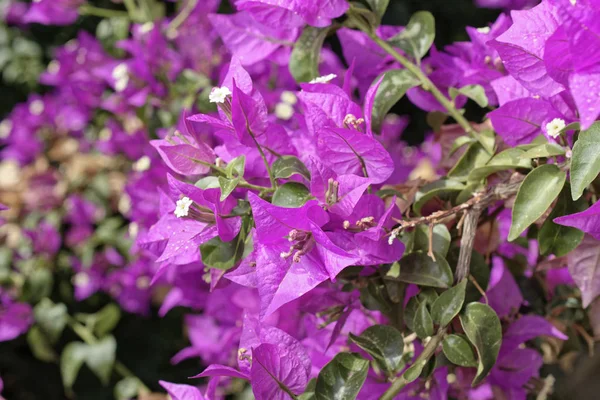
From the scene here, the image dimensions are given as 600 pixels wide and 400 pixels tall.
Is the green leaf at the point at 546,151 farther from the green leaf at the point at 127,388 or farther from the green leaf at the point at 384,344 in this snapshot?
the green leaf at the point at 127,388

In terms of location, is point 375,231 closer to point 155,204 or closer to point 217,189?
point 217,189

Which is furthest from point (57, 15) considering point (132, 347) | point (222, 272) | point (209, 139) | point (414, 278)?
point (414, 278)

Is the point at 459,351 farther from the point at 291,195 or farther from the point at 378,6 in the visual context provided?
the point at 378,6

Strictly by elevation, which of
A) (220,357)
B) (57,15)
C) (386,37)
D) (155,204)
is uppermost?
(386,37)

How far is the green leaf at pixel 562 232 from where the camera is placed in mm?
564

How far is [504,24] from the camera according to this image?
27.0 inches

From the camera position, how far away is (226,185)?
53 cm

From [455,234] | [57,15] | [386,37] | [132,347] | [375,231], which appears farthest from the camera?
[132,347]

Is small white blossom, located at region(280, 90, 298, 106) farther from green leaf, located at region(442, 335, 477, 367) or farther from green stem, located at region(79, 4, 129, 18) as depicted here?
green leaf, located at region(442, 335, 477, 367)

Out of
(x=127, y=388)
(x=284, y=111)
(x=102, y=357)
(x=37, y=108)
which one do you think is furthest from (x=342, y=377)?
(x=37, y=108)

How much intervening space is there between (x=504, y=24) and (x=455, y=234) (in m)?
0.23

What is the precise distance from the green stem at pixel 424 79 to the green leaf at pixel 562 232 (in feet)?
0.36

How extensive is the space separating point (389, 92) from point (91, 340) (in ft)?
2.70

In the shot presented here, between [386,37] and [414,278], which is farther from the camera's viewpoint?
[386,37]
